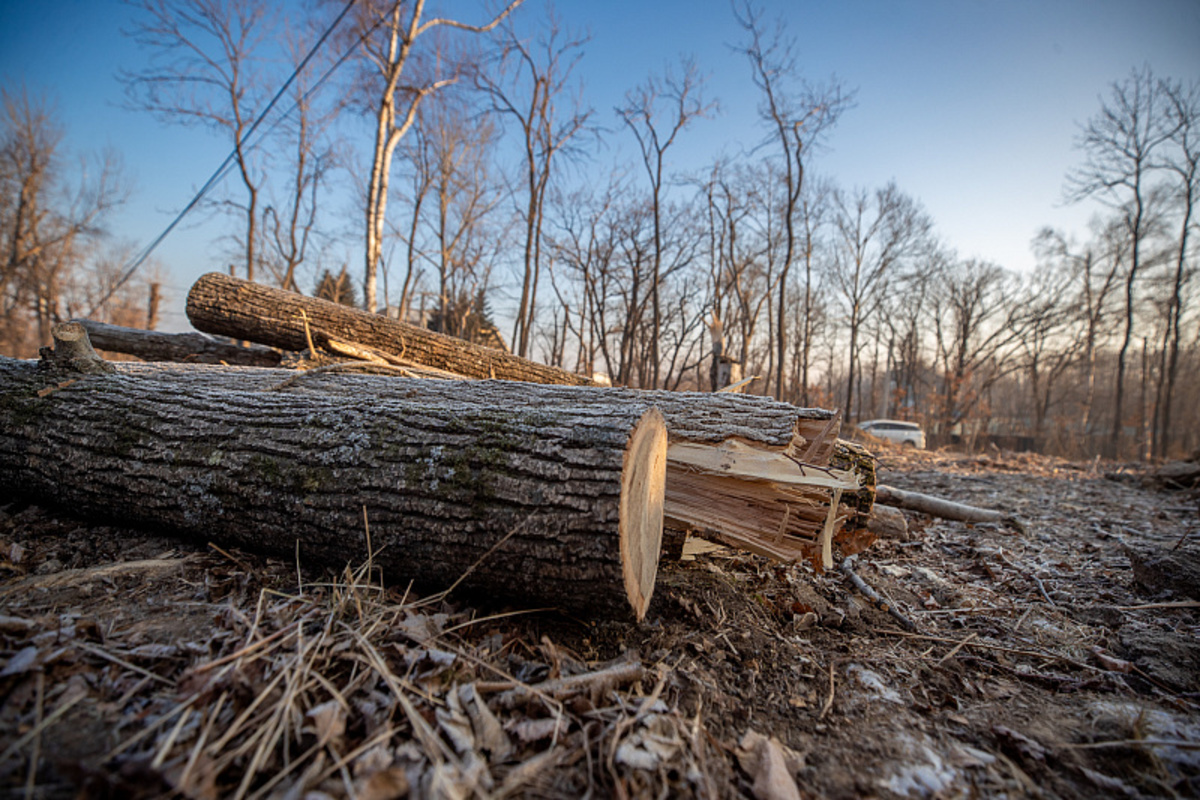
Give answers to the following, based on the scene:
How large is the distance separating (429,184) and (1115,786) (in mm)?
21314

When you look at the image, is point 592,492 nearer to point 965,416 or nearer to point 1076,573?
point 1076,573

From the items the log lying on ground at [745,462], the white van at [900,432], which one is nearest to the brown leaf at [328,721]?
the log lying on ground at [745,462]

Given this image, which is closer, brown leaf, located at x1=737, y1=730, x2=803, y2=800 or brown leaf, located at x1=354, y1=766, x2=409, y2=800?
brown leaf, located at x1=354, y1=766, x2=409, y2=800

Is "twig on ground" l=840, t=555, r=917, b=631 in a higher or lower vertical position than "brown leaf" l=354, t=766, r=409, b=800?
lower

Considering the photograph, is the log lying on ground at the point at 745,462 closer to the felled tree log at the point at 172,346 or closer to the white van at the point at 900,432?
the felled tree log at the point at 172,346

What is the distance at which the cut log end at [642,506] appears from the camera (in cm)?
163

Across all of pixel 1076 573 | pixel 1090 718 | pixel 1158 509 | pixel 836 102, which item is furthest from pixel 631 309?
pixel 1090 718

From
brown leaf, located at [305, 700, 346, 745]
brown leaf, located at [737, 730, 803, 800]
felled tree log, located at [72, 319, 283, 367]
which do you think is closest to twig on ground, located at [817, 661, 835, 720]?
brown leaf, located at [737, 730, 803, 800]

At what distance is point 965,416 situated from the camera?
20.5 m

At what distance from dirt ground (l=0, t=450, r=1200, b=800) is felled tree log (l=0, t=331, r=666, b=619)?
0.54 feet

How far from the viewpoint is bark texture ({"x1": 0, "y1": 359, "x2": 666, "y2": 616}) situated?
162cm

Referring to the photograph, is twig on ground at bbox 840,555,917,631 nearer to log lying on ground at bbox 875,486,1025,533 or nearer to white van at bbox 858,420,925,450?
log lying on ground at bbox 875,486,1025,533

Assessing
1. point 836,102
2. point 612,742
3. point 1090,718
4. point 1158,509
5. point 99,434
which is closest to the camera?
point 612,742

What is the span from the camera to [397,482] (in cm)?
176
